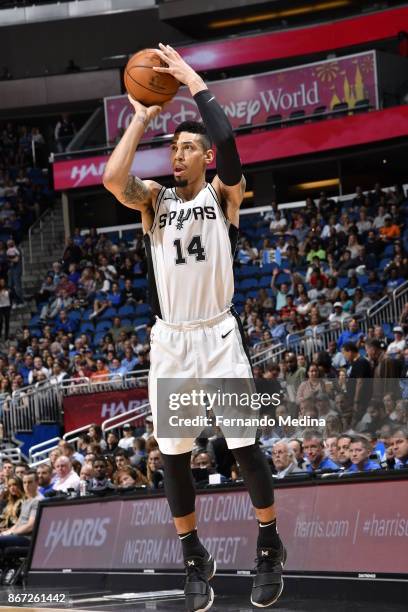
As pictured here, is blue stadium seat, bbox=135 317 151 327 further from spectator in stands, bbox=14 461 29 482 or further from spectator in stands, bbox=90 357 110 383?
spectator in stands, bbox=14 461 29 482

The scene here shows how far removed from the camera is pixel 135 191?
20.0ft

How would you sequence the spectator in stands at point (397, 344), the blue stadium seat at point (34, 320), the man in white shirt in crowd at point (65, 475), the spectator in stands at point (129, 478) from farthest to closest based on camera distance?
the blue stadium seat at point (34, 320) < the spectator in stands at point (397, 344) < the man in white shirt in crowd at point (65, 475) < the spectator in stands at point (129, 478)

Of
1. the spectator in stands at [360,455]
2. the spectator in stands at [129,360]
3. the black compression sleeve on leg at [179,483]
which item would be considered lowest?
the spectator in stands at [129,360]

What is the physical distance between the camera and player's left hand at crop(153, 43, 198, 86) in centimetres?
590

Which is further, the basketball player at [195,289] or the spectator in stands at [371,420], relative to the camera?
the spectator in stands at [371,420]

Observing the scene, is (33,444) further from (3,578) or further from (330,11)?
(330,11)

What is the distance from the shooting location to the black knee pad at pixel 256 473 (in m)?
5.95

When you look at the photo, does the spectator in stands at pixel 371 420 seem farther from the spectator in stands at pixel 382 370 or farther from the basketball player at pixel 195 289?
the basketball player at pixel 195 289

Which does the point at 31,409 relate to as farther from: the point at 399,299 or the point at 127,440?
the point at 399,299

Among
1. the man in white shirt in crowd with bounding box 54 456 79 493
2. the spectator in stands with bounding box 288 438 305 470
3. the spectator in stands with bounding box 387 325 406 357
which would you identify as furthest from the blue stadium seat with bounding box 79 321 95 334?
the spectator in stands with bounding box 288 438 305 470

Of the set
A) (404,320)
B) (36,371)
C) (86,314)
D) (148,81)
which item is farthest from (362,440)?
(86,314)

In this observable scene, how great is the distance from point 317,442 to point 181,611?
8.11 ft

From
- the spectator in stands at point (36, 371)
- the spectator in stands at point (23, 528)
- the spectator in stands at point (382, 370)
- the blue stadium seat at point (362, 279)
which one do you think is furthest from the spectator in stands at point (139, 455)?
the spectator in stands at point (36, 371)

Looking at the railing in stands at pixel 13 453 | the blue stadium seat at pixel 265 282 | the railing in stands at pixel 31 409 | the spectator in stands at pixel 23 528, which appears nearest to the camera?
the spectator in stands at pixel 23 528
